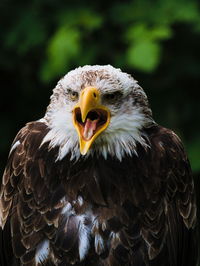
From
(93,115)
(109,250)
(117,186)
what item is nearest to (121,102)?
(93,115)

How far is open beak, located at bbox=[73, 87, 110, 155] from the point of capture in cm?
362

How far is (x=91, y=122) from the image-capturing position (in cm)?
375

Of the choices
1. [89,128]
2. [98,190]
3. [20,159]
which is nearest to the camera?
[89,128]

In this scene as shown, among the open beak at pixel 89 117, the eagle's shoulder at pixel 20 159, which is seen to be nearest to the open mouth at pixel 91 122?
the open beak at pixel 89 117

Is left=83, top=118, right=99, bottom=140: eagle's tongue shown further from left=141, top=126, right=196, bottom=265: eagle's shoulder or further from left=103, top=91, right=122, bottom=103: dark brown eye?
left=141, top=126, right=196, bottom=265: eagle's shoulder

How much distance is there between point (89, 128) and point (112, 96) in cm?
19

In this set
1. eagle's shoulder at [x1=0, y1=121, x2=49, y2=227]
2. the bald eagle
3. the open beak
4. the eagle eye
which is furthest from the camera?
eagle's shoulder at [x1=0, y1=121, x2=49, y2=227]

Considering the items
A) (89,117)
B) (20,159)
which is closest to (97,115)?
(89,117)

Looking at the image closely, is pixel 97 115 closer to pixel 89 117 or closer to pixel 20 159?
pixel 89 117

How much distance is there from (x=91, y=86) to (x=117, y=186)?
49cm

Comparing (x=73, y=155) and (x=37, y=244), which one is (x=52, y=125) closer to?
(x=73, y=155)

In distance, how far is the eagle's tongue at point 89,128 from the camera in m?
3.70

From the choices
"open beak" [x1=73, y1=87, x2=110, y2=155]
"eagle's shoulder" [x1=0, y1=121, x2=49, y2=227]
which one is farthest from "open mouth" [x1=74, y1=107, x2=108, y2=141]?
"eagle's shoulder" [x1=0, y1=121, x2=49, y2=227]

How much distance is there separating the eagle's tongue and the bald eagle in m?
0.09
